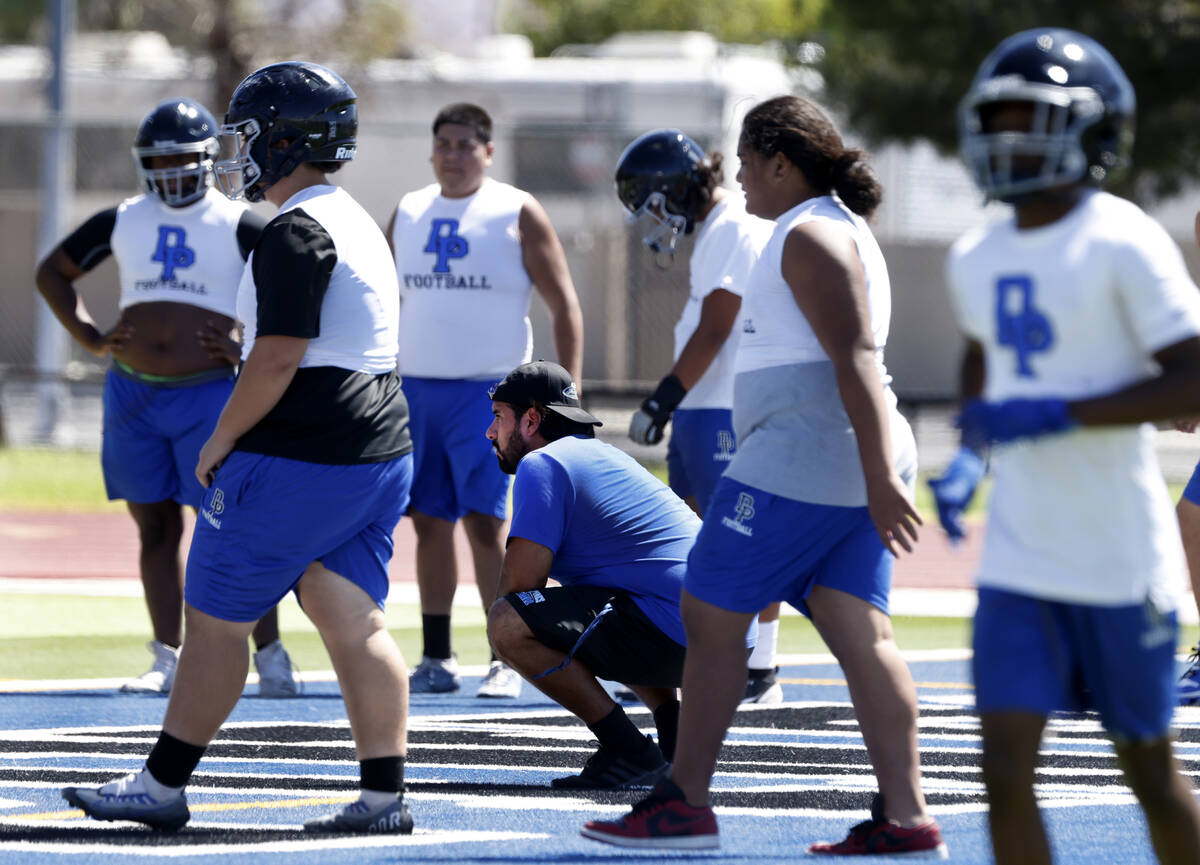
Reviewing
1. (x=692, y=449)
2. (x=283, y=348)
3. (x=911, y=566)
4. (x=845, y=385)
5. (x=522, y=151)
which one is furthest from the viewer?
(x=522, y=151)

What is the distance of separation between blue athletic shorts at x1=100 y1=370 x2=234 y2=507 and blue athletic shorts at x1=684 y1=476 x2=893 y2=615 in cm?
353

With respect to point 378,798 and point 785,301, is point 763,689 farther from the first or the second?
point 785,301

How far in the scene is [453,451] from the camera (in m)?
8.65

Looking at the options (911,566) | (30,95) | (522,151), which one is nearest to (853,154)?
(911,566)

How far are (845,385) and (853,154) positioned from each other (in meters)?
0.84

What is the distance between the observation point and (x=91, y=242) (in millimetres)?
8641

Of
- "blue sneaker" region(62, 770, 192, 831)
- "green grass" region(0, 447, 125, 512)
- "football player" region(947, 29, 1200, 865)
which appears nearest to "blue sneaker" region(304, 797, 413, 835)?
"blue sneaker" region(62, 770, 192, 831)

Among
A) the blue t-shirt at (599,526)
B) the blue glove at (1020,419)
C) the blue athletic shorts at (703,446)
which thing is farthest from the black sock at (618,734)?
the blue glove at (1020,419)

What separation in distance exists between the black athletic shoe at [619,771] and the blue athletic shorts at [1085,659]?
249cm

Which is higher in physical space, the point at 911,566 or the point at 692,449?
the point at 692,449

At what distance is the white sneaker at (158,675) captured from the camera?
27.7 ft

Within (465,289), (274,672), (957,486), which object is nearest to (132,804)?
(957,486)

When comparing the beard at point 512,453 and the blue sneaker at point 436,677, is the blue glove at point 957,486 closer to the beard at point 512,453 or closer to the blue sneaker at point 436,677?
the beard at point 512,453

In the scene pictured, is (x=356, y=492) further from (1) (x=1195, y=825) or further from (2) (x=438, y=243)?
(2) (x=438, y=243)
